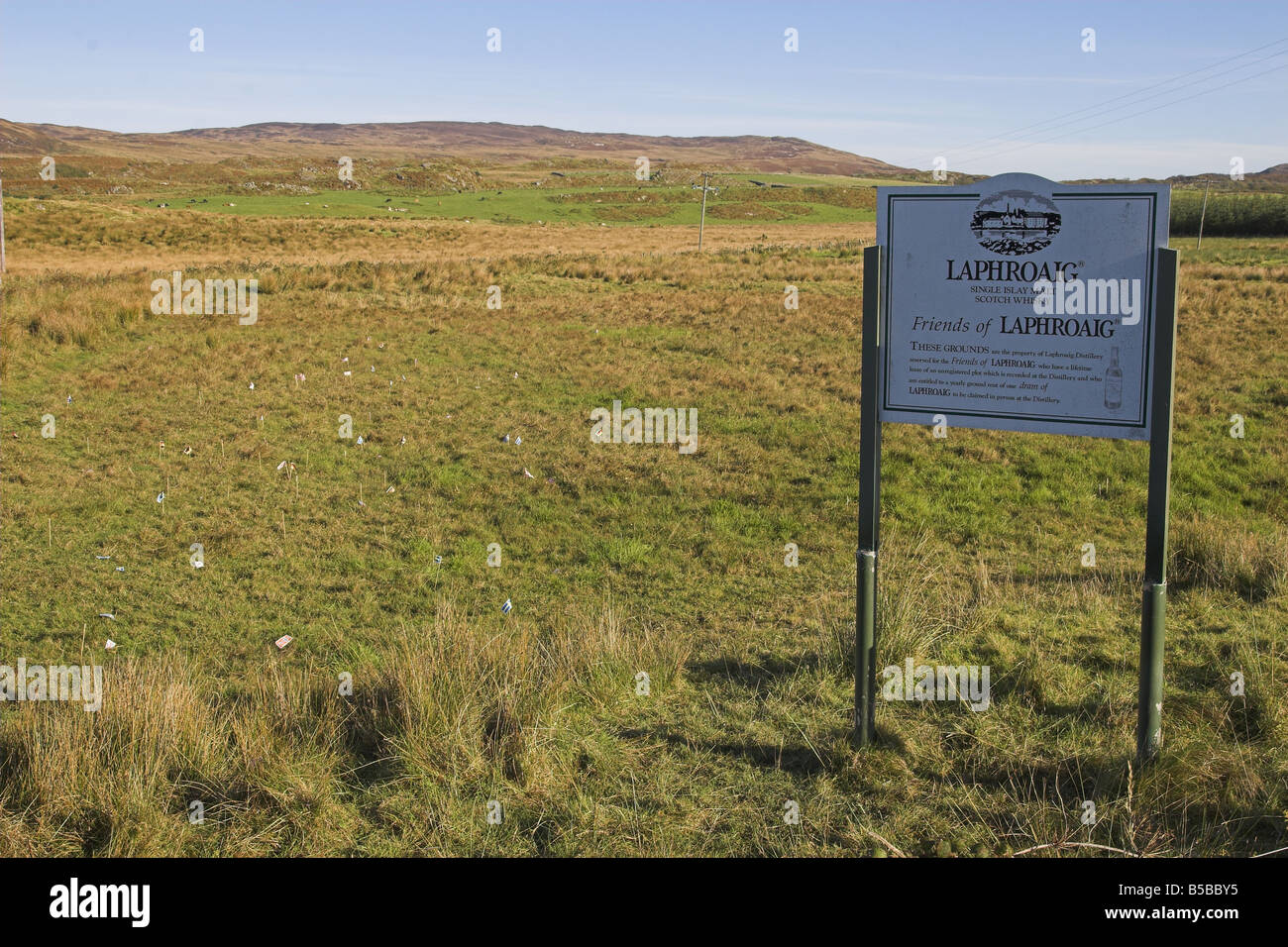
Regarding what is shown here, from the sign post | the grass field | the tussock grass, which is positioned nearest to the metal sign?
the sign post

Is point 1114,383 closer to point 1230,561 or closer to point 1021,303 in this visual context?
point 1021,303

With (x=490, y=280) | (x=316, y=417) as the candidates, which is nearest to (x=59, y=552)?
(x=316, y=417)

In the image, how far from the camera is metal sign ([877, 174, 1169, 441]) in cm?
422

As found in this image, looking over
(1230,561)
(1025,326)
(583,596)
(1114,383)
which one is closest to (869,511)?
(1025,326)

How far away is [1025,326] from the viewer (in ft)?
14.5

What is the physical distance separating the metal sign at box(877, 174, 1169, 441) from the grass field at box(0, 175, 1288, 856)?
4.92ft

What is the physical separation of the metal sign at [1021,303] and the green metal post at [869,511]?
3.7 inches

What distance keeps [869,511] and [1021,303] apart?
45.4 inches

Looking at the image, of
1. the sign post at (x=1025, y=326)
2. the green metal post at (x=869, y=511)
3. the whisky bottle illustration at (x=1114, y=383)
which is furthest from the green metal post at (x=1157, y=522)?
the green metal post at (x=869, y=511)

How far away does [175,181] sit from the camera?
99.4m

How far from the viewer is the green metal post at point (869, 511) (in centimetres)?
467

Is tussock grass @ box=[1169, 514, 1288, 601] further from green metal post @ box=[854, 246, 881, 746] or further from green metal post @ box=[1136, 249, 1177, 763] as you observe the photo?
green metal post @ box=[854, 246, 881, 746]
